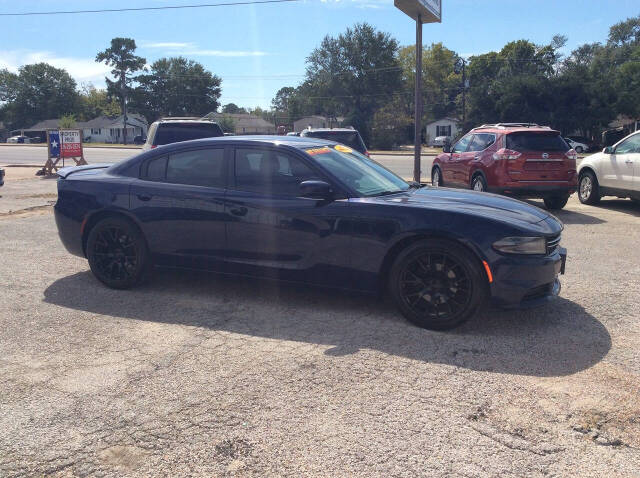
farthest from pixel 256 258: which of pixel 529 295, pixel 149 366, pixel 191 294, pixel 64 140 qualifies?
pixel 64 140

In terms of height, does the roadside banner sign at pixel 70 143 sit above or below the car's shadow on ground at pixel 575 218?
above

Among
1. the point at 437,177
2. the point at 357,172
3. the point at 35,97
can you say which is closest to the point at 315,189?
the point at 357,172

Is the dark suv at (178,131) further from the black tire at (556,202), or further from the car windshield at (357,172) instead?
the car windshield at (357,172)

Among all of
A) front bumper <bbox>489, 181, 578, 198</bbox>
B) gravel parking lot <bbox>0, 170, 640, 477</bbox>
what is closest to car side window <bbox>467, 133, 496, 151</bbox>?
front bumper <bbox>489, 181, 578, 198</bbox>

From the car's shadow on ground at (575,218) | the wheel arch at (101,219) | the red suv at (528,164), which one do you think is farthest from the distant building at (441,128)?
the wheel arch at (101,219)

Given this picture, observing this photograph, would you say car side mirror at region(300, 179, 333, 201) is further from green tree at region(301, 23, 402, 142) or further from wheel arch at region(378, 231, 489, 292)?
green tree at region(301, 23, 402, 142)

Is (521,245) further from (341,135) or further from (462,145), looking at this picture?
(341,135)

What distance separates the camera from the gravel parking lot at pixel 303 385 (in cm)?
298

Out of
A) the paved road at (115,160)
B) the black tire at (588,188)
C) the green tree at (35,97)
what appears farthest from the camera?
the green tree at (35,97)

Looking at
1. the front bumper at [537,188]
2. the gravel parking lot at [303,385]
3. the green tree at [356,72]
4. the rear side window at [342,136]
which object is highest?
the green tree at [356,72]

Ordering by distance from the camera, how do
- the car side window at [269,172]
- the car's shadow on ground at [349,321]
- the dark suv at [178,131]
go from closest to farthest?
1. the car's shadow on ground at [349,321]
2. the car side window at [269,172]
3. the dark suv at [178,131]

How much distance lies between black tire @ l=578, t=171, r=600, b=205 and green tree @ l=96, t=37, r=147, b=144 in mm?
99744

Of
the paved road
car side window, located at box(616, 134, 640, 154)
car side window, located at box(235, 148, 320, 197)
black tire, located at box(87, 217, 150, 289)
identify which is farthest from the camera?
the paved road

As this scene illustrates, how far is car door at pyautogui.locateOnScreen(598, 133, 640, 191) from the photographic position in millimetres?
10969
